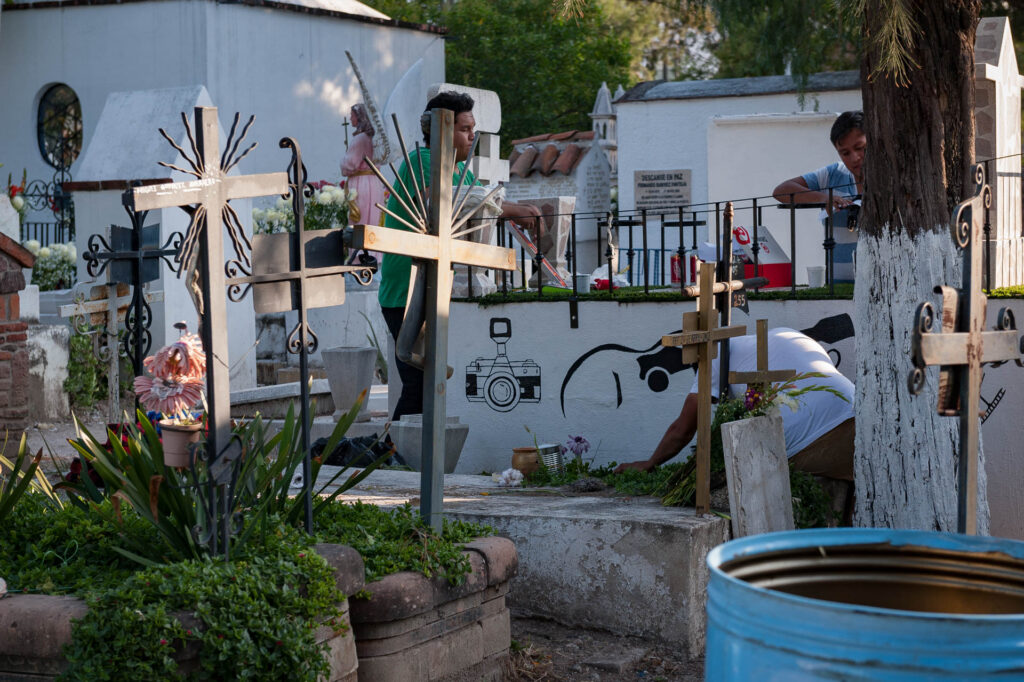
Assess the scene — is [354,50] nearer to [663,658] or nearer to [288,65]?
[288,65]

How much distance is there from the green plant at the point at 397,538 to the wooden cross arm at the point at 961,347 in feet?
5.88

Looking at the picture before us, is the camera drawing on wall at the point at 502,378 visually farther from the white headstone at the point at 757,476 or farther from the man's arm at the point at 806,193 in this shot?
the white headstone at the point at 757,476

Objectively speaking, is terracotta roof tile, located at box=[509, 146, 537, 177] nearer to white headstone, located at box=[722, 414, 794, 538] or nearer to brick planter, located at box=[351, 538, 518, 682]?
white headstone, located at box=[722, 414, 794, 538]

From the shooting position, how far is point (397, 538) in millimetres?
4238

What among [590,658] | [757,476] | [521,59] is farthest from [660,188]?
[590,658]

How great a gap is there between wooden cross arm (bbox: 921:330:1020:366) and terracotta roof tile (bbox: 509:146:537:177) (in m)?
15.7

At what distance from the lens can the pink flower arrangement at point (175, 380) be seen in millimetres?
3818

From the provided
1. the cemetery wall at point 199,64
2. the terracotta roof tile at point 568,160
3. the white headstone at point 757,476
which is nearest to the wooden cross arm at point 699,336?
the white headstone at point 757,476

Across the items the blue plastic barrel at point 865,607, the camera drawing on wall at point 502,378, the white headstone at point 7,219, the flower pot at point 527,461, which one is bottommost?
the flower pot at point 527,461

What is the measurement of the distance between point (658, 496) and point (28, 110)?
16918 mm

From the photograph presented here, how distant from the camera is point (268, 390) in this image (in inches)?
399

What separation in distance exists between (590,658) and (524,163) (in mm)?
15071

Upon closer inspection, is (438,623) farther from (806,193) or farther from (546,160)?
(546,160)

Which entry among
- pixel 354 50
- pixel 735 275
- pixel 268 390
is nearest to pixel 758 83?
pixel 354 50
